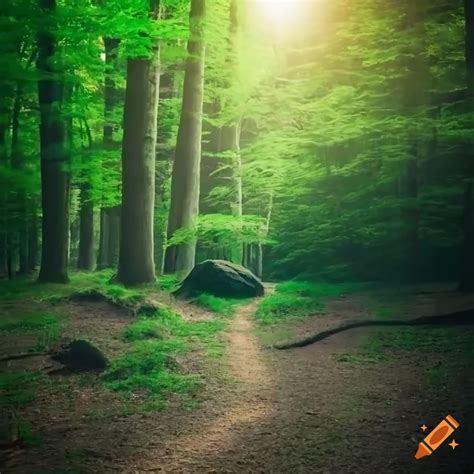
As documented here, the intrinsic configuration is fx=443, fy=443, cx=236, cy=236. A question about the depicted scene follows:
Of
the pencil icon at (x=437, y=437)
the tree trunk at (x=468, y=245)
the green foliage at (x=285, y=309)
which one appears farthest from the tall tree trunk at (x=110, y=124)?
the pencil icon at (x=437, y=437)

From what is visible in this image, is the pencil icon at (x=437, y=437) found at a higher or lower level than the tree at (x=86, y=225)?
lower

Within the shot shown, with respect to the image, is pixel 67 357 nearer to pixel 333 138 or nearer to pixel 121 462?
pixel 121 462

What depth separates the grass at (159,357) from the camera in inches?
245

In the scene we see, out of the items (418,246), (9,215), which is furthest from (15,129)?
(418,246)

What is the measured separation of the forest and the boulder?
0.03 m

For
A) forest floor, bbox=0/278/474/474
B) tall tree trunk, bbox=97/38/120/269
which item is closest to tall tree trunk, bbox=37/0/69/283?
tall tree trunk, bbox=97/38/120/269

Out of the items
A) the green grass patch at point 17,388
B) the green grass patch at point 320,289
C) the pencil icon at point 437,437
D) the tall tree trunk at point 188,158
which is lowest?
the green grass patch at point 17,388

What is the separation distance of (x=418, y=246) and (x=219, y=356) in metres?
8.98

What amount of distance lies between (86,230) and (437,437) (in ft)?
62.5

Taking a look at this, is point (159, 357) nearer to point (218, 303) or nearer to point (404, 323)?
point (404, 323)

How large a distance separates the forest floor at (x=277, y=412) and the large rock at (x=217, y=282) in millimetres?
5155

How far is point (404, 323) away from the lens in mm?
9039

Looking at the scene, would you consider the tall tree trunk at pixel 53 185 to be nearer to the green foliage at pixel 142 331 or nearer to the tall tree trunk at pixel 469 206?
the green foliage at pixel 142 331

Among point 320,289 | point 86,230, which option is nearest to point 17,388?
point 320,289
